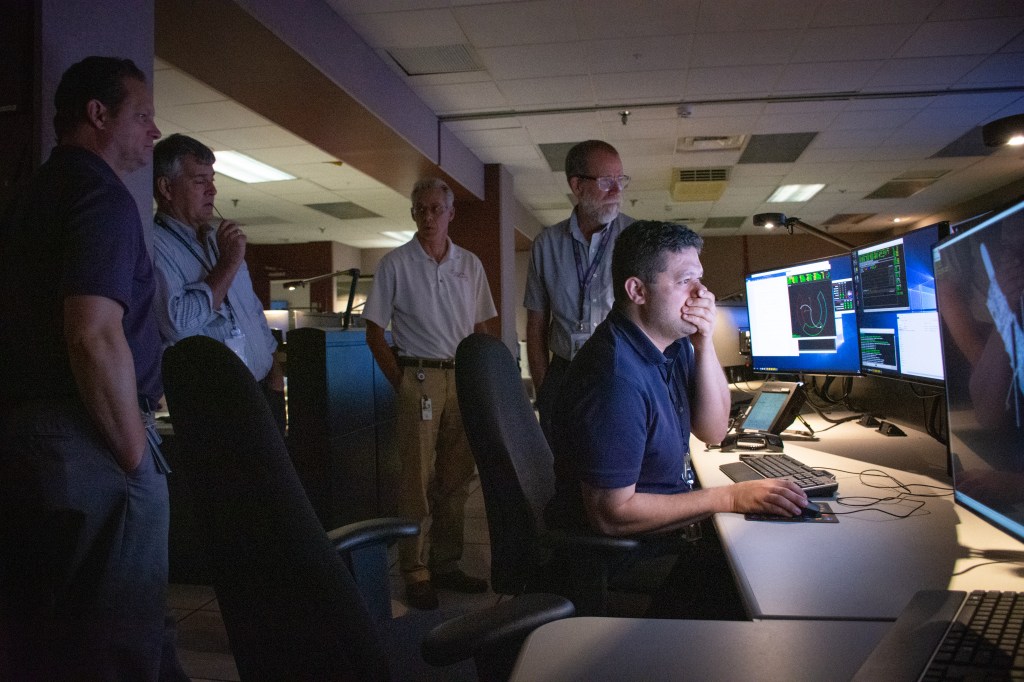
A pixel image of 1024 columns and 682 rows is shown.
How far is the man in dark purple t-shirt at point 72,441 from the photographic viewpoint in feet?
4.29

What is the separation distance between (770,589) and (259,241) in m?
12.2

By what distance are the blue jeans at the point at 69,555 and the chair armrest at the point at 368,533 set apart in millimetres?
457

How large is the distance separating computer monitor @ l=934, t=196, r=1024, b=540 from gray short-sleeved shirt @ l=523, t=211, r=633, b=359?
1592 mm

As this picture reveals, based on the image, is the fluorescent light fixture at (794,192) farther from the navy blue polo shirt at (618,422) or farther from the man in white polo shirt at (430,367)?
the navy blue polo shirt at (618,422)

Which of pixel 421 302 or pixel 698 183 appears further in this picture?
pixel 698 183

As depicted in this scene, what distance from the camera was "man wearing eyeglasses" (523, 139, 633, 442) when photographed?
257 cm

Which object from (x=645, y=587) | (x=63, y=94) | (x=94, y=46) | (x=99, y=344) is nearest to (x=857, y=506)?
(x=645, y=587)

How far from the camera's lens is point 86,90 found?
4.85 ft

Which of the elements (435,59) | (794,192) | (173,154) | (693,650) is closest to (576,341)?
(173,154)

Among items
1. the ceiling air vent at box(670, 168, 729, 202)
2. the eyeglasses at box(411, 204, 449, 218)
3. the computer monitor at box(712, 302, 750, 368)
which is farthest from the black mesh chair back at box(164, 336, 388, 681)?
the ceiling air vent at box(670, 168, 729, 202)

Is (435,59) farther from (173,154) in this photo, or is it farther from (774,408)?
(774,408)

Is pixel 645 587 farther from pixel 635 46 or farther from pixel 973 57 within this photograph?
pixel 973 57

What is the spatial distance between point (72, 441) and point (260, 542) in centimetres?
87

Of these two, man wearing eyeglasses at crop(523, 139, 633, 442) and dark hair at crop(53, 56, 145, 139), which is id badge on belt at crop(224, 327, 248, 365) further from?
man wearing eyeglasses at crop(523, 139, 633, 442)
